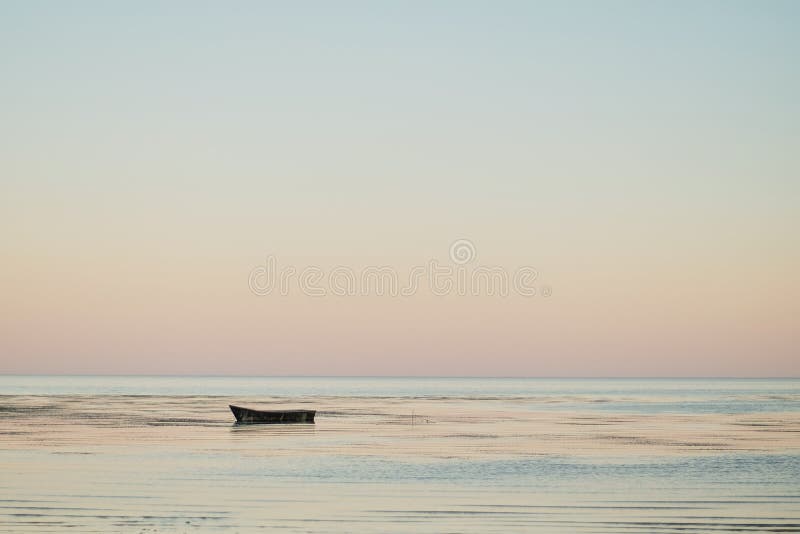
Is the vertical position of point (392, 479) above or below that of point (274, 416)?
below

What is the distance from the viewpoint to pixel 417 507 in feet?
108

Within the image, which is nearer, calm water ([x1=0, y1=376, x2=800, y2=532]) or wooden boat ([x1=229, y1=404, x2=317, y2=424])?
calm water ([x1=0, y1=376, x2=800, y2=532])

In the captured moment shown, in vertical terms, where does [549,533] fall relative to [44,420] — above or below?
below

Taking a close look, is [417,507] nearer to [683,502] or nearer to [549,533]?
[549,533]

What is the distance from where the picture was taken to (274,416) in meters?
78.9

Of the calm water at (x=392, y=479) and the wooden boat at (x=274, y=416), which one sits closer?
the calm water at (x=392, y=479)

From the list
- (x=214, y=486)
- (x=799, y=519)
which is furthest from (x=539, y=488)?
(x=214, y=486)

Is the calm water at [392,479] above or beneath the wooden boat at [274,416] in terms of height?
beneath

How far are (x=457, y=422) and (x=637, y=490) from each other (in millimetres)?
46286

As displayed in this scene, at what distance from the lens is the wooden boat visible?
250 feet

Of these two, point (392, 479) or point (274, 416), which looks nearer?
point (392, 479)

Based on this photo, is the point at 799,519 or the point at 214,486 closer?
the point at 799,519

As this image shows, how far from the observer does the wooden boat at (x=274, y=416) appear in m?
76.1

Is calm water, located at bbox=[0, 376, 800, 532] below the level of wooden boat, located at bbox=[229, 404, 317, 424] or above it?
below
